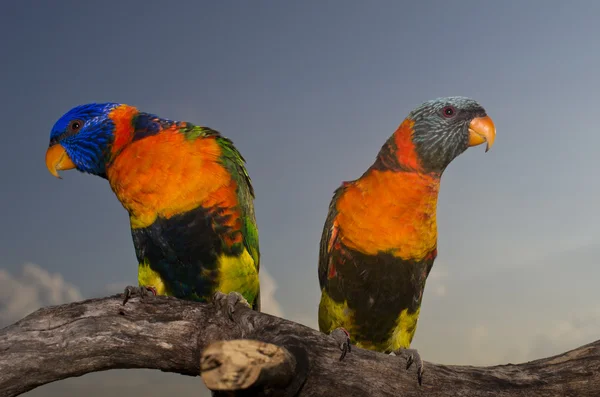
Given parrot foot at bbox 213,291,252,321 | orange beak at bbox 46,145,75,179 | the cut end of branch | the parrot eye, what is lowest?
the cut end of branch

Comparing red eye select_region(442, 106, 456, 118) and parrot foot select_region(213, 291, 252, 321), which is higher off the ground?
red eye select_region(442, 106, 456, 118)

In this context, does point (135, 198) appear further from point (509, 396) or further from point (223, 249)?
point (509, 396)

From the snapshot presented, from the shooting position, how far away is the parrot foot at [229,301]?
4.71 metres

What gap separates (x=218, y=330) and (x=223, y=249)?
94cm

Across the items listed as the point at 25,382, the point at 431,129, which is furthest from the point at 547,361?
the point at 25,382

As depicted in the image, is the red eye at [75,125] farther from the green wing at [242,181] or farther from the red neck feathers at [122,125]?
the green wing at [242,181]

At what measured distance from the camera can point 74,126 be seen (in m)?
5.83

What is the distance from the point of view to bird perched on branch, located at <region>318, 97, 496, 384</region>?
5.28 meters

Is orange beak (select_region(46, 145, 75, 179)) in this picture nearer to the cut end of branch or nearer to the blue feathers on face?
the blue feathers on face

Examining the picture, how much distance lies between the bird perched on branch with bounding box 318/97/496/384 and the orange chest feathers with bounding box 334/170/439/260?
0.03 ft

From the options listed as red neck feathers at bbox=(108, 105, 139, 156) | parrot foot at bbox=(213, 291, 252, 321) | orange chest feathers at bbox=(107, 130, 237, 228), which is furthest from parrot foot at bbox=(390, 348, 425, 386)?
red neck feathers at bbox=(108, 105, 139, 156)

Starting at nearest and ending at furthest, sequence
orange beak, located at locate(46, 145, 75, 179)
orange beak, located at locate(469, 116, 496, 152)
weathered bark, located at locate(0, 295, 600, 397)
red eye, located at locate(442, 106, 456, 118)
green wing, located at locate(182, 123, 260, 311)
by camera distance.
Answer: weathered bark, located at locate(0, 295, 600, 397) < green wing, located at locate(182, 123, 260, 311) < red eye, located at locate(442, 106, 456, 118) < orange beak, located at locate(469, 116, 496, 152) < orange beak, located at locate(46, 145, 75, 179)

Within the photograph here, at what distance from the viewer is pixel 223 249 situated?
17.4 ft

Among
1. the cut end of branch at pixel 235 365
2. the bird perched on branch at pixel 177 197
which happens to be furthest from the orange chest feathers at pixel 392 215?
the cut end of branch at pixel 235 365
